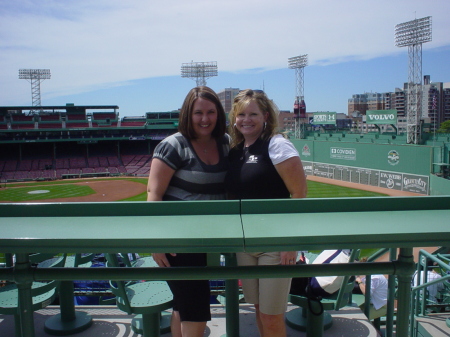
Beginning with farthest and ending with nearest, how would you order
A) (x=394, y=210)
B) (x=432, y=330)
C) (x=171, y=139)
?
(x=432, y=330) < (x=171, y=139) < (x=394, y=210)

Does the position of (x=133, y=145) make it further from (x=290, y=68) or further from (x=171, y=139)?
(x=171, y=139)

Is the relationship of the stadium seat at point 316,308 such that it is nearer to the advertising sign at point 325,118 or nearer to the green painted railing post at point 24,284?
the green painted railing post at point 24,284

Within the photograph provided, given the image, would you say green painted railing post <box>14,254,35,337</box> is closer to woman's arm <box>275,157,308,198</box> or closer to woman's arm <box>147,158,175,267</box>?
woman's arm <box>147,158,175,267</box>

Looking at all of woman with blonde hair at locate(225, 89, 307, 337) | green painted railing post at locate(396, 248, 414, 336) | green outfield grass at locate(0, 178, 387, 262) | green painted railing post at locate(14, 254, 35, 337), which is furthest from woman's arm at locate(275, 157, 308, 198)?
green outfield grass at locate(0, 178, 387, 262)

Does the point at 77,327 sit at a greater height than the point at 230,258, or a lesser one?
lesser

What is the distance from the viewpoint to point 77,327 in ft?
9.60

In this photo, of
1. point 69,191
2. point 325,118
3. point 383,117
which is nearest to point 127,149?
point 69,191

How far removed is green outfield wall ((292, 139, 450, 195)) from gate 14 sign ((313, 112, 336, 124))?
67.0 feet

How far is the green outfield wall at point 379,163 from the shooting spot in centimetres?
2494

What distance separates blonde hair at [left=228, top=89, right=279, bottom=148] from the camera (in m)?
2.50

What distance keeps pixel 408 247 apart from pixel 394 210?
23 centimetres

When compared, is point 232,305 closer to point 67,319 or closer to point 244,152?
point 244,152

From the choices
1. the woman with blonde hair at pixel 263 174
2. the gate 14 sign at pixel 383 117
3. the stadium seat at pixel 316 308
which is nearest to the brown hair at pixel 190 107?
the woman with blonde hair at pixel 263 174

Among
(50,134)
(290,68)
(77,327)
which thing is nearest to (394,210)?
(77,327)
